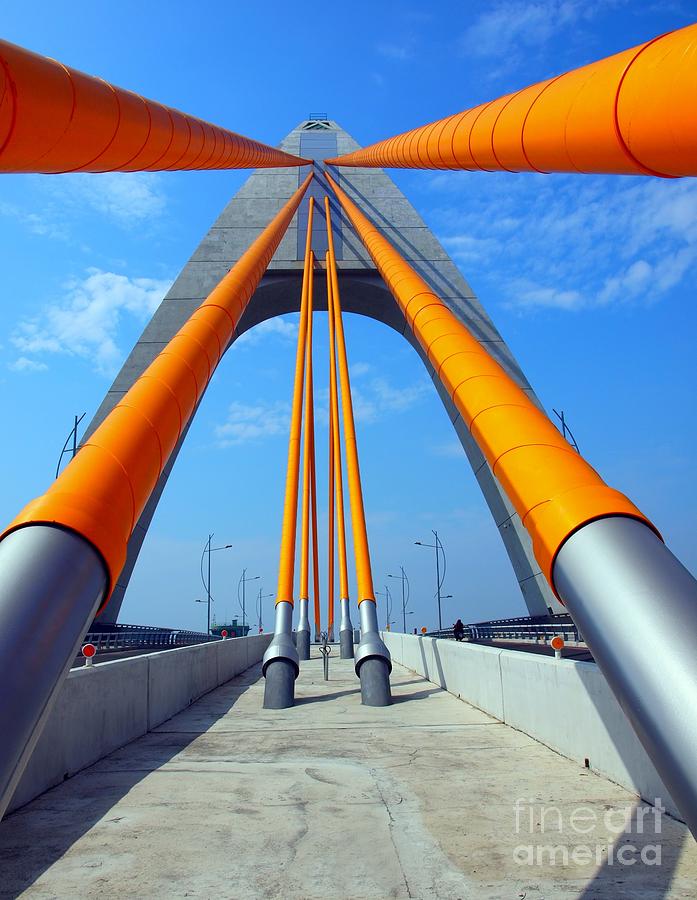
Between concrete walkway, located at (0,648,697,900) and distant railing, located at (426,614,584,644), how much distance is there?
41.9 feet

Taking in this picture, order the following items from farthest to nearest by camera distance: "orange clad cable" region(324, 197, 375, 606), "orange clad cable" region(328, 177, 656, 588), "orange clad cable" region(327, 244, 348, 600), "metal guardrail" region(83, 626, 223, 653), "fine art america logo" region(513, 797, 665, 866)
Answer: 1. "metal guardrail" region(83, 626, 223, 653)
2. "orange clad cable" region(327, 244, 348, 600)
3. "orange clad cable" region(324, 197, 375, 606)
4. "fine art america logo" region(513, 797, 665, 866)
5. "orange clad cable" region(328, 177, 656, 588)

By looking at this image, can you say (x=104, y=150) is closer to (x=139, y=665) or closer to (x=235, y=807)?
(x=235, y=807)

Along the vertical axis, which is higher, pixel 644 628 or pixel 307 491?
pixel 307 491

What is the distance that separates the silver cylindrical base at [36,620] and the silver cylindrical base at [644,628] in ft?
7.25

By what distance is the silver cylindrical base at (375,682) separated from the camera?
44.4 ft

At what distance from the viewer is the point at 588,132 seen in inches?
172

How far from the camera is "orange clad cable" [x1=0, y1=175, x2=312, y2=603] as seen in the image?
3697 millimetres

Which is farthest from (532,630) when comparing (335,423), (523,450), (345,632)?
(523,450)

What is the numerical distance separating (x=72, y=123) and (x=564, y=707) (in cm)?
715

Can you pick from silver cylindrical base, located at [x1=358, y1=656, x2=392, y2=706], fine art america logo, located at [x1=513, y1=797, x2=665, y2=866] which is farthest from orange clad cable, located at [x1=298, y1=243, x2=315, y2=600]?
fine art america logo, located at [x1=513, y1=797, x2=665, y2=866]

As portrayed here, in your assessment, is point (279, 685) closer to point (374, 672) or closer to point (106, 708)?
point (374, 672)

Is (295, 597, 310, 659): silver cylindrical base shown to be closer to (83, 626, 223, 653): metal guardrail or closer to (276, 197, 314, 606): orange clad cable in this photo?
(83, 626, 223, 653): metal guardrail

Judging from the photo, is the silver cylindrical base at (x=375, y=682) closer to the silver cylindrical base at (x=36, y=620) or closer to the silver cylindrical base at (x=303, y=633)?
the silver cylindrical base at (x=36, y=620)

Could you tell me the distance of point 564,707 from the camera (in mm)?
8164
